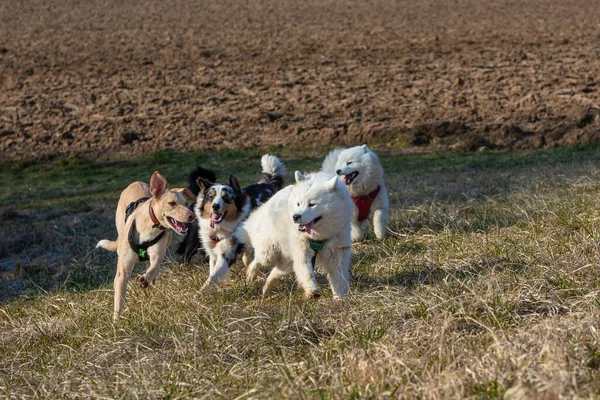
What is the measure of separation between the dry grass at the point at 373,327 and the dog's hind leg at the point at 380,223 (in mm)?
161

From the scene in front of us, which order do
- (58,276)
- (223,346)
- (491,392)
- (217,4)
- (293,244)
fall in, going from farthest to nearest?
(217,4)
(58,276)
(293,244)
(223,346)
(491,392)

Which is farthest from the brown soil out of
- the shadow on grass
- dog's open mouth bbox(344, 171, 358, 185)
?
dog's open mouth bbox(344, 171, 358, 185)

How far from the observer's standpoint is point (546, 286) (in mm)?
5051

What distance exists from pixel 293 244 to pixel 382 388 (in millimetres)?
Result: 2879

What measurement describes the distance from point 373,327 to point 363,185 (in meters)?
4.21

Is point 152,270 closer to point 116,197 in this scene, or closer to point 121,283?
point 121,283

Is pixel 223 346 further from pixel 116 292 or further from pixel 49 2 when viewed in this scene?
pixel 49 2

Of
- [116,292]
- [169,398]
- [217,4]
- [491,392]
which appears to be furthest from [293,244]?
[217,4]

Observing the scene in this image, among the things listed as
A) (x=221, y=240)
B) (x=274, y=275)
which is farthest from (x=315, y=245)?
(x=221, y=240)

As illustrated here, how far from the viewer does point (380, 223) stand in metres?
8.43

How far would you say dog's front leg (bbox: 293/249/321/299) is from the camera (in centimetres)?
632

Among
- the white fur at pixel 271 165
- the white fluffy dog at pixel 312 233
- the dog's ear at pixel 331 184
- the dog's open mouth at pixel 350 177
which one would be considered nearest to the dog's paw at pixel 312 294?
the white fluffy dog at pixel 312 233

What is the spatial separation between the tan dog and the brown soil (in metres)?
10.4

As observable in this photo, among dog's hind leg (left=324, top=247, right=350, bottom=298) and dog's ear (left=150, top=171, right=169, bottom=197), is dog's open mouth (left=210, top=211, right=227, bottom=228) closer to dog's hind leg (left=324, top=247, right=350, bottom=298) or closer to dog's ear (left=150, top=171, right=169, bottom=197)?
dog's ear (left=150, top=171, right=169, bottom=197)
